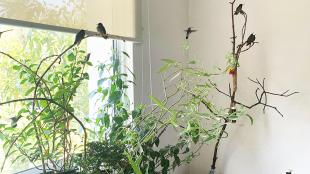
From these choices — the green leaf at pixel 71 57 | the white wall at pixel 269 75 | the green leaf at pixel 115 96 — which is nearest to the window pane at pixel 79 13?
the green leaf at pixel 71 57

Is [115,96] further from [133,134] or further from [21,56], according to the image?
[21,56]

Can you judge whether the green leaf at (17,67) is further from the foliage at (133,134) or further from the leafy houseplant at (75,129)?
the foliage at (133,134)

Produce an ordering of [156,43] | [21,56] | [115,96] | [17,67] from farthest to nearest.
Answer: [156,43] → [115,96] → [21,56] → [17,67]

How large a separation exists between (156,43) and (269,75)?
0.65 metres

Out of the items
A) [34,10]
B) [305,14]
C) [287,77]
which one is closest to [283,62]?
[287,77]

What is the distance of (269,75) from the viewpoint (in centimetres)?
162

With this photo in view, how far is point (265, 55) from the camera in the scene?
1627mm

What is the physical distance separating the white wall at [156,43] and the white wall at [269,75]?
0.54 ft

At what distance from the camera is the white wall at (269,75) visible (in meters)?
1.55

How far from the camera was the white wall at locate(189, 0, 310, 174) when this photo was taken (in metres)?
1.55

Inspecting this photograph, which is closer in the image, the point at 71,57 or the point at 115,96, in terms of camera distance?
the point at 71,57

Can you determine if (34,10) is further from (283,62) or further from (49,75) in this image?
(283,62)

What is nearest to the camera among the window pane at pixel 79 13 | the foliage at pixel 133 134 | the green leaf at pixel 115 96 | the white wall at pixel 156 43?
the window pane at pixel 79 13

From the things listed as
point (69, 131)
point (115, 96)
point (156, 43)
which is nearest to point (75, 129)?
point (69, 131)
